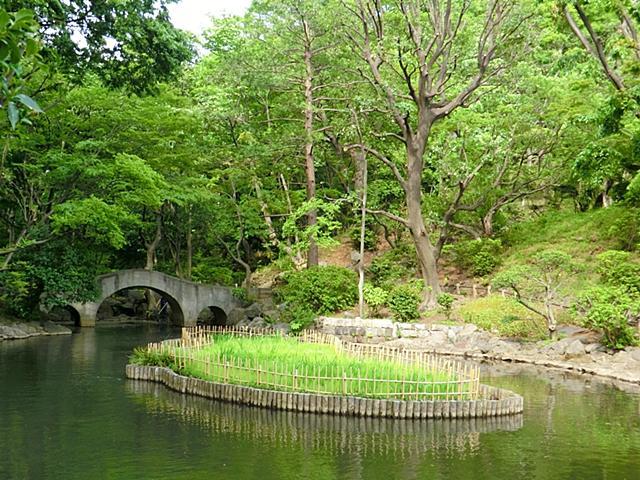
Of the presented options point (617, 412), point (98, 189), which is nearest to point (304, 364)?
point (617, 412)

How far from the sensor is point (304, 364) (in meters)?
14.3

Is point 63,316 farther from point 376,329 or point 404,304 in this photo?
point 404,304

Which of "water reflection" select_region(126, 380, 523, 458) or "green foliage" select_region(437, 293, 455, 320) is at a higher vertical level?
"green foliage" select_region(437, 293, 455, 320)

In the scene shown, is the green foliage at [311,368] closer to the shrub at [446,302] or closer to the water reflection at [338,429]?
the water reflection at [338,429]

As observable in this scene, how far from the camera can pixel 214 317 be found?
35594mm

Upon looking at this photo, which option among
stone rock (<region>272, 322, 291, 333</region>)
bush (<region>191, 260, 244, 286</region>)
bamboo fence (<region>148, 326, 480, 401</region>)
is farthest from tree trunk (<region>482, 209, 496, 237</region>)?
bamboo fence (<region>148, 326, 480, 401</region>)

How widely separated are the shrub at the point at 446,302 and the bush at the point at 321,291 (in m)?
4.26

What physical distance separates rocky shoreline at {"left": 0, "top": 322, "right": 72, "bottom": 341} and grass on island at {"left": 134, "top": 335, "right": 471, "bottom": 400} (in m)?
13.8

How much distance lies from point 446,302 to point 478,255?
218 inches

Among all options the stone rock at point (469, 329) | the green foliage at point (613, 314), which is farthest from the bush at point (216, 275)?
the green foliage at point (613, 314)

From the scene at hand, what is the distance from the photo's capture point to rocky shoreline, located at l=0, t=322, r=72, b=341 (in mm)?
27203

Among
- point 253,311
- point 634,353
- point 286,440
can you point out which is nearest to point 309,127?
point 253,311

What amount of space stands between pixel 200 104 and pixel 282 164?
518 centimetres

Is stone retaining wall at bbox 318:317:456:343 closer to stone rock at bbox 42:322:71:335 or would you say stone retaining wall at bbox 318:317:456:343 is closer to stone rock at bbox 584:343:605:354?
stone rock at bbox 584:343:605:354
